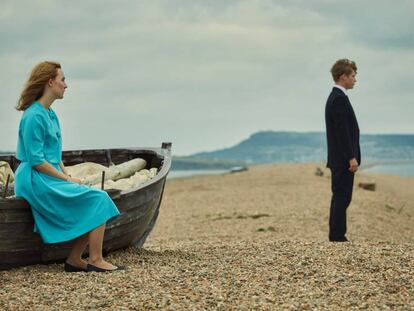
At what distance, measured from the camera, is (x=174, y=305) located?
17.6ft

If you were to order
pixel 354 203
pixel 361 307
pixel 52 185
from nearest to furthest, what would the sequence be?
pixel 361 307 → pixel 52 185 → pixel 354 203

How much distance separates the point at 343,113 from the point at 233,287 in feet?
11.6

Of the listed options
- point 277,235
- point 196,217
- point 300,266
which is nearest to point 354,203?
point 196,217

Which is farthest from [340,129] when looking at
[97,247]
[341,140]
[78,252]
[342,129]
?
[78,252]

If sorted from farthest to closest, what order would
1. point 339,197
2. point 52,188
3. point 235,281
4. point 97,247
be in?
point 339,197
point 97,247
point 52,188
point 235,281

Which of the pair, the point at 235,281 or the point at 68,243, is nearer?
the point at 235,281

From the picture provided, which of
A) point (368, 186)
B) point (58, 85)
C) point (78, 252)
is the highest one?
point (58, 85)

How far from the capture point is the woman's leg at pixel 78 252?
6.80 m

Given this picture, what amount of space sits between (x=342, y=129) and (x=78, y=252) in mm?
3572

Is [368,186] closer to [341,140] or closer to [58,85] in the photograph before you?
[341,140]

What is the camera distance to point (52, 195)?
6555mm

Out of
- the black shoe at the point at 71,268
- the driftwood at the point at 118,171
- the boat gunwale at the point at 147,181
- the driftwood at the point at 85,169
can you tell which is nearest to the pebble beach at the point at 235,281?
the black shoe at the point at 71,268

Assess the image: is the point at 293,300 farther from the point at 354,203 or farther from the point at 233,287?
the point at 354,203

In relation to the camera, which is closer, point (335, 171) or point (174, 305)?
point (174, 305)
